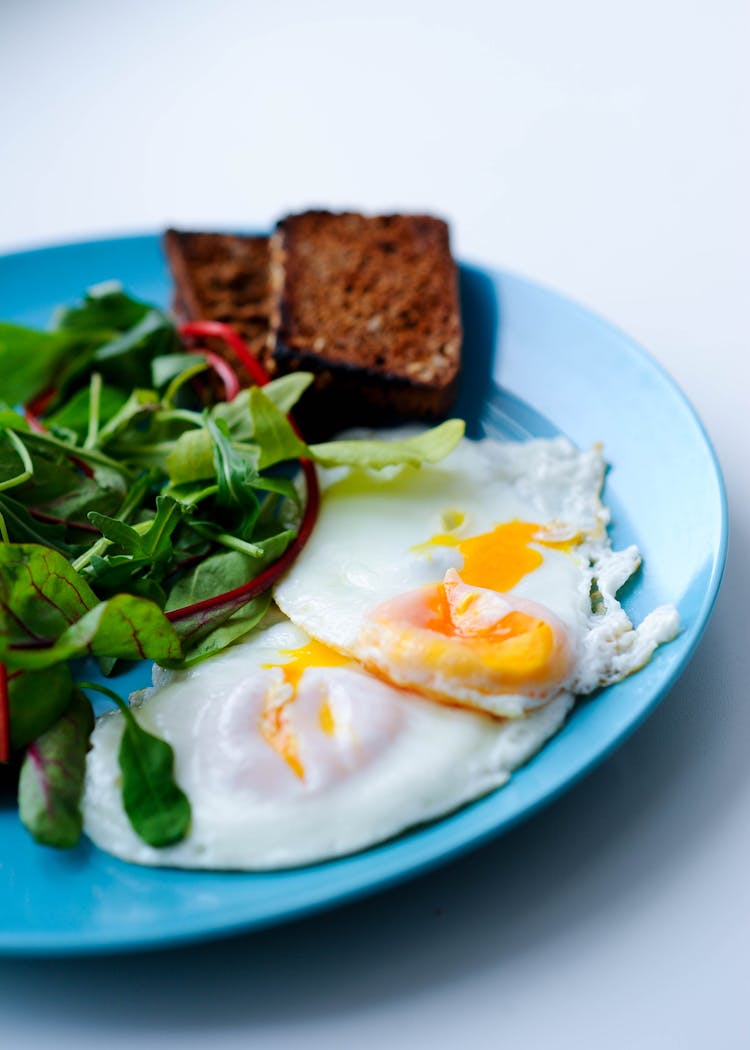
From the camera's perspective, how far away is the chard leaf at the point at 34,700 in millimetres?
2309

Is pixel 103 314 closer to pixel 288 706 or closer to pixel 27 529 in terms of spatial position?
pixel 27 529

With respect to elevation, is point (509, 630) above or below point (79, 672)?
above

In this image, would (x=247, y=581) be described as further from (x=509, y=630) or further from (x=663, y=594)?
(x=663, y=594)

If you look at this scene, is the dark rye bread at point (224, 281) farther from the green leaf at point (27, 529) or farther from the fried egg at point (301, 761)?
the fried egg at point (301, 761)

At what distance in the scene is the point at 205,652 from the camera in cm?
259

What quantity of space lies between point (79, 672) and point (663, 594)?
1305 mm

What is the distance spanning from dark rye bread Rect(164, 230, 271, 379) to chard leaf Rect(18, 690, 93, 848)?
1.53 meters

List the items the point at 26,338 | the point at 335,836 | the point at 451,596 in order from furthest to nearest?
the point at 26,338 → the point at 451,596 → the point at 335,836

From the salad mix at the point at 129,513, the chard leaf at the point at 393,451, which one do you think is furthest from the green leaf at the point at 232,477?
the chard leaf at the point at 393,451

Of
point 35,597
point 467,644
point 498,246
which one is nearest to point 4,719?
point 35,597

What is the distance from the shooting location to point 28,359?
3.53 meters

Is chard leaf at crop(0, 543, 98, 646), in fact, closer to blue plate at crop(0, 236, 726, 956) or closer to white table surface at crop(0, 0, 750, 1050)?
blue plate at crop(0, 236, 726, 956)

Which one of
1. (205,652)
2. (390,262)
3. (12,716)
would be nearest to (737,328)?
(390,262)

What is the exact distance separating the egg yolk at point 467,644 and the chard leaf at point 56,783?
24.0 inches
